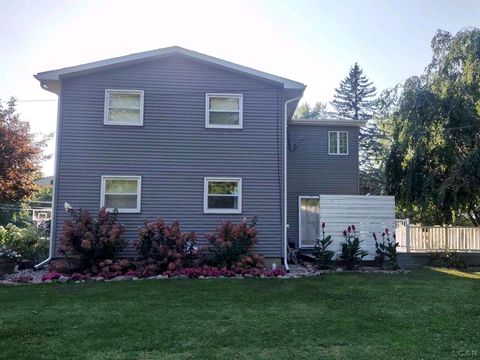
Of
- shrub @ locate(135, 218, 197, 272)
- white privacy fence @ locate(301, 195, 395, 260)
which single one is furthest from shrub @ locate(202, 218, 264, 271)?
white privacy fence @ locate(301, 195, 395, 260)

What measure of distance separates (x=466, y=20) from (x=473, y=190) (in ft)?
18.9

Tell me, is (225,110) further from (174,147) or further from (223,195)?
(223,195)

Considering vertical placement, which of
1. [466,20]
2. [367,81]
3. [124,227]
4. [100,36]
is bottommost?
[124,227]

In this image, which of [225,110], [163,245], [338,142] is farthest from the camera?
[338,142]

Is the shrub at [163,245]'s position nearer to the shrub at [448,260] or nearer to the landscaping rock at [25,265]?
the landscaping rock at [25,265]

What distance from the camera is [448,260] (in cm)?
1179

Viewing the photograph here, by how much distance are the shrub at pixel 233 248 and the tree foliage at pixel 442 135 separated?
682 cm

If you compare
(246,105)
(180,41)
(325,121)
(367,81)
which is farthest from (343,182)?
(367,81)

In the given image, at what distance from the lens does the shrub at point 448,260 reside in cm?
1169

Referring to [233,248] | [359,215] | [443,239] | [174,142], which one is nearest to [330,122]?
[359,215]

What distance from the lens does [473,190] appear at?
13008 millimetres

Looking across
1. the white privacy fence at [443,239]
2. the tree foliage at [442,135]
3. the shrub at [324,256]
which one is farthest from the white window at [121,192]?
the tree foliage at [442,135]

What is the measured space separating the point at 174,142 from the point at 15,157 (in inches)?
318

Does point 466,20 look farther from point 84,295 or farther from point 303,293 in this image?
point 84,295
